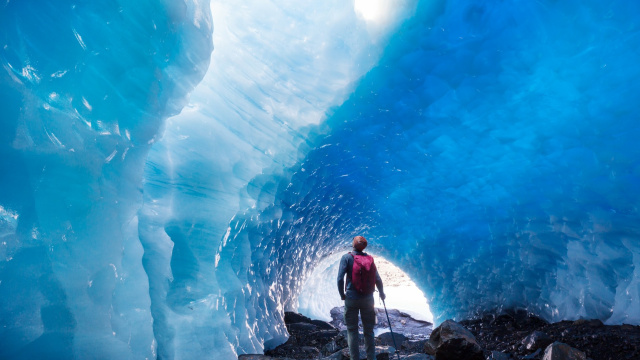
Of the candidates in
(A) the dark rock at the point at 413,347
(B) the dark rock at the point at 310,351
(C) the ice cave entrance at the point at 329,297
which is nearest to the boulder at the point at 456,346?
(A) the dark rock at the point at 413,347

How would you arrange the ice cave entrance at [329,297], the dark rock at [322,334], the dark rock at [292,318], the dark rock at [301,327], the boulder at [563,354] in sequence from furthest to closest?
the ice cave entrance at [329,297]
the dark rock at [292,318]
the dark rock at [301,327]
the dark rock at [322,334]
the boulder at [563,354]

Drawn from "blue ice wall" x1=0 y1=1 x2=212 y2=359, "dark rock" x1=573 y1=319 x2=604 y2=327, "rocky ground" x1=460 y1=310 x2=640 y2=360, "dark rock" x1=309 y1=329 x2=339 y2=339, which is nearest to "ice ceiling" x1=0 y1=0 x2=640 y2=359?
"blue ice wall" x1=0 y1=1 x2=212 y2=359

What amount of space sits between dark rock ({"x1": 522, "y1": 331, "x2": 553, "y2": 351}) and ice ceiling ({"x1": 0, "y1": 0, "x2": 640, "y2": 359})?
126cm

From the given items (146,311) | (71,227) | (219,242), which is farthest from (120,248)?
(219,242)

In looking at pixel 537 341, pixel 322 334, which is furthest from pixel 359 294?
pixel 322 334

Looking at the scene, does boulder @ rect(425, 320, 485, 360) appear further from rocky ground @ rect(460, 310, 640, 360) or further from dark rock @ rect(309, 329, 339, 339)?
dark rock @ rect(309, 329, 339, 339)

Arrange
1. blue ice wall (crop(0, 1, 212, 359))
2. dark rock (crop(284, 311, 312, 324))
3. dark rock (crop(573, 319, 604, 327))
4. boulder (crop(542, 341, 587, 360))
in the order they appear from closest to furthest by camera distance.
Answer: blue ice wall (crop(0, 1, 212, 359)), boulder (crop(542, 341, 587, 360)), dark rock (crop(573, 319, 604, 327)), dark rock (crop(284, 311, 312, 324))

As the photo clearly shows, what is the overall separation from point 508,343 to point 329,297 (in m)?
11.5

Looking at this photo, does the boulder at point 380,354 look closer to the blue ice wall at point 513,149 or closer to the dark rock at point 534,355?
the dark rock at point 534,355

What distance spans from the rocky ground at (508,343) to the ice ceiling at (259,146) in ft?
1.44

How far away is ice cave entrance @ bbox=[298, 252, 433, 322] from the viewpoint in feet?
41.3

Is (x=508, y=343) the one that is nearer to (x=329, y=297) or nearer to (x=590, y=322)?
(x=590, y=322)

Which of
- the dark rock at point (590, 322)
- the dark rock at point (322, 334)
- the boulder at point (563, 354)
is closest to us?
the boulder at point (563, 354)

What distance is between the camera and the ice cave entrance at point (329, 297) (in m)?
12.6
